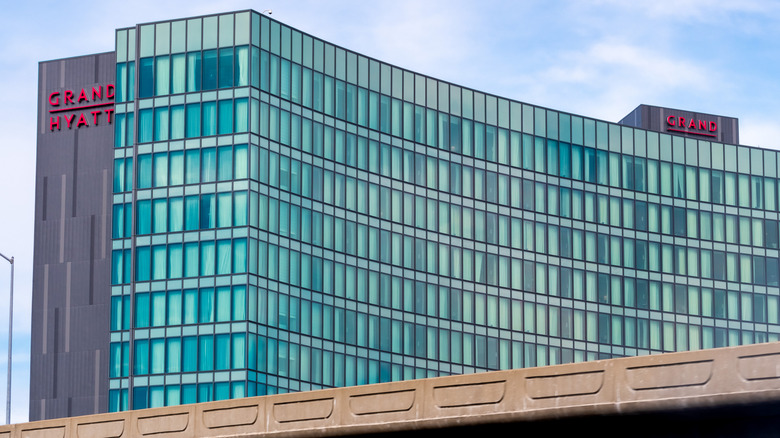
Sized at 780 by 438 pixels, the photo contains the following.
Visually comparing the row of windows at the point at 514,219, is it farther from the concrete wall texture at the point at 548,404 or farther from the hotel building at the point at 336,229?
the concrete wall texture at the point at 548,404

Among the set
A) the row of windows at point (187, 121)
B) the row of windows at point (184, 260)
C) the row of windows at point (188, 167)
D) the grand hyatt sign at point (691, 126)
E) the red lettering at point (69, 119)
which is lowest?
the row of windows at point (184, 260)

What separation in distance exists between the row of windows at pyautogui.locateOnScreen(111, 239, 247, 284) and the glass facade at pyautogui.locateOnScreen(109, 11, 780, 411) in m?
0.13

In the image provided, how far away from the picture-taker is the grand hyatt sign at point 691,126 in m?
106

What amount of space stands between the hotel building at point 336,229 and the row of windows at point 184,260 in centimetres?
14

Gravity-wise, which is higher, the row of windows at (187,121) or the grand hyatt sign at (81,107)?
the grand hyatt sign at (81,107)

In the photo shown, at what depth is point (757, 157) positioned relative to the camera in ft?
339

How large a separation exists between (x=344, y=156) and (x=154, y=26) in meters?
14.0

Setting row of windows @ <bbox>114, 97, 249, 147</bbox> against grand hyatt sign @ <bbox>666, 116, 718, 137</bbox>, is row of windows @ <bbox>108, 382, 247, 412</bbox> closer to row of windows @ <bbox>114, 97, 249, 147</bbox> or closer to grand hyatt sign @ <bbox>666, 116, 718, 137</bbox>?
row of windows @ <bbox>114, 97, 249, 147</bbox>

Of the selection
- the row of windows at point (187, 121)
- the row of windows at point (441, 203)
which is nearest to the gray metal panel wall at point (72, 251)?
the row of windows at point (187, 121)

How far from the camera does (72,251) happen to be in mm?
84812

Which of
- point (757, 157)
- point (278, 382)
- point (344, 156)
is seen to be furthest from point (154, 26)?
point (757, 157)

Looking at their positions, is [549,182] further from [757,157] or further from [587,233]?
[757,157]

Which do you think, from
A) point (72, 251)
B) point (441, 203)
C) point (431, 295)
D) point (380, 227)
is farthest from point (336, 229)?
point (72, 251)

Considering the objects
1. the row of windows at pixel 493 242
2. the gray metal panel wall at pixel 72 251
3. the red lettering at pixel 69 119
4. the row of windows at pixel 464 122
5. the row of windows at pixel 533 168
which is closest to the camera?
the row of windows at pixel 493 242
